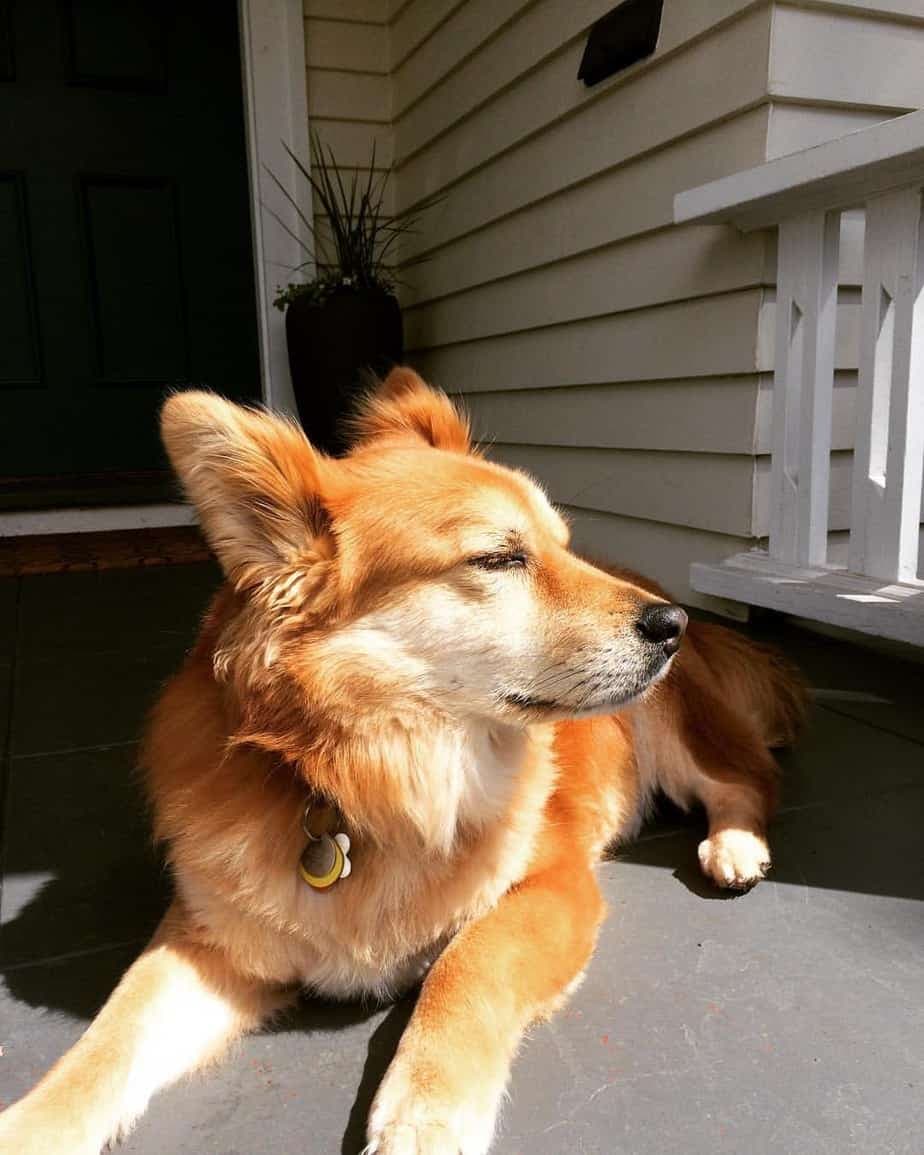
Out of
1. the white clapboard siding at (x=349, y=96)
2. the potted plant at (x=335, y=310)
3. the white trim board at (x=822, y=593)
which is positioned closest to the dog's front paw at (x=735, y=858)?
the white trim board at (x=822, y=593)

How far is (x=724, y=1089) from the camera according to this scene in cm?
119

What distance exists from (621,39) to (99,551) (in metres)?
3.49

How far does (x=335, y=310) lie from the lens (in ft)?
15.0

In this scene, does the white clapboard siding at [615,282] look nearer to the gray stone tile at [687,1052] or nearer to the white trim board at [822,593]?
the white trim board at [822,593]

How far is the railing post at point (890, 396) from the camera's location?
259 cm

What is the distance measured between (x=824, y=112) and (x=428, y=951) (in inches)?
107

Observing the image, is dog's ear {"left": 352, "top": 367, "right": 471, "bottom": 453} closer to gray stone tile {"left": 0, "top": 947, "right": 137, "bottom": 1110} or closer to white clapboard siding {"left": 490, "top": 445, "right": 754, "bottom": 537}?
gray stone tile {"left": 0, "top": 947, "right": 137, "bottom": 1110}

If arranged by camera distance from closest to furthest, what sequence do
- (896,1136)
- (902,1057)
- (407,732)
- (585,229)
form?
(896,1136), (902,1057), (407,732), (585,229)

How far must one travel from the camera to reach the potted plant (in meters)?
4.61

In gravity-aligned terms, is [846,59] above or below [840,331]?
above

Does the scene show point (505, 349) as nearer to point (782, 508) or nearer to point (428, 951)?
point (782, 508)

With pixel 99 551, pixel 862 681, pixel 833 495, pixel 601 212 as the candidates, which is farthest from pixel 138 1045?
pixel 99 551

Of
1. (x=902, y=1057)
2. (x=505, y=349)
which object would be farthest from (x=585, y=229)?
(x=902, y=1057)

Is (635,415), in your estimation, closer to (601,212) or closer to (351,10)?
(601,212)
